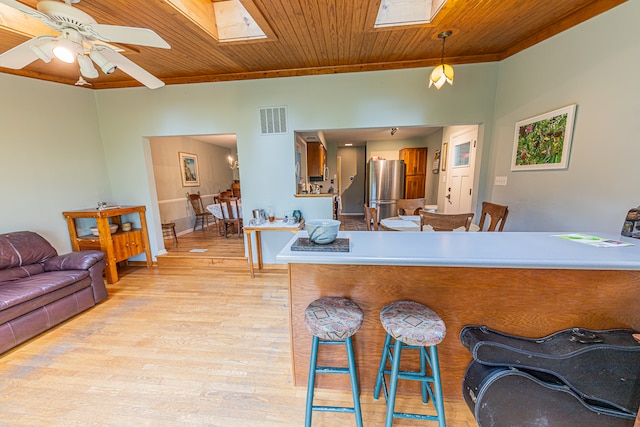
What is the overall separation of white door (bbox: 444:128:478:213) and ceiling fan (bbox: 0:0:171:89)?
13.0 feet

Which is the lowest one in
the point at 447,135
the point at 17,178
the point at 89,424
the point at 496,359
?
the point at 89,424

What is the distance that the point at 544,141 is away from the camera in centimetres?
224

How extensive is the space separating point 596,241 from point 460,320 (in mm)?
886

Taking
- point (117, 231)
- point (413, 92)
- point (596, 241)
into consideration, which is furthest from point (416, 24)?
point (117, 231)

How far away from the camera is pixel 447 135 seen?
4570 mm

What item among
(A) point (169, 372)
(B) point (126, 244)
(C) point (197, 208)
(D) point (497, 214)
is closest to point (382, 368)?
(A) point (169, 372)

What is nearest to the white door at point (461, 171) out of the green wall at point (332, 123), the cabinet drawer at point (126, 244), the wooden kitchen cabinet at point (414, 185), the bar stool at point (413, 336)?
the green wall at point (332, 123)

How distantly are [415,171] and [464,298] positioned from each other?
18.5ft

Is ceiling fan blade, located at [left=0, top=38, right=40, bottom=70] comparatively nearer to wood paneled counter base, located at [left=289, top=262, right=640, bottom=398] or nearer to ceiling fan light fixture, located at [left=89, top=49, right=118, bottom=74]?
ceiling fan light fixture, located at [left=89, top=49, right=118, bottom=74]

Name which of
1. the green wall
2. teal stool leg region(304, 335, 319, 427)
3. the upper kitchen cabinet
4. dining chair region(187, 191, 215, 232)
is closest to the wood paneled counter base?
teal stool leg region(304, 335, 319, 427)

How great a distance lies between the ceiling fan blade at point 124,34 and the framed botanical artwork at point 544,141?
128 inches

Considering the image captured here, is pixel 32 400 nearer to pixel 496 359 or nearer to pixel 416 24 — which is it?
pixel 496 359

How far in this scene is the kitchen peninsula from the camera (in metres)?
1.10

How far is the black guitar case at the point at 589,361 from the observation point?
956 millimetres
